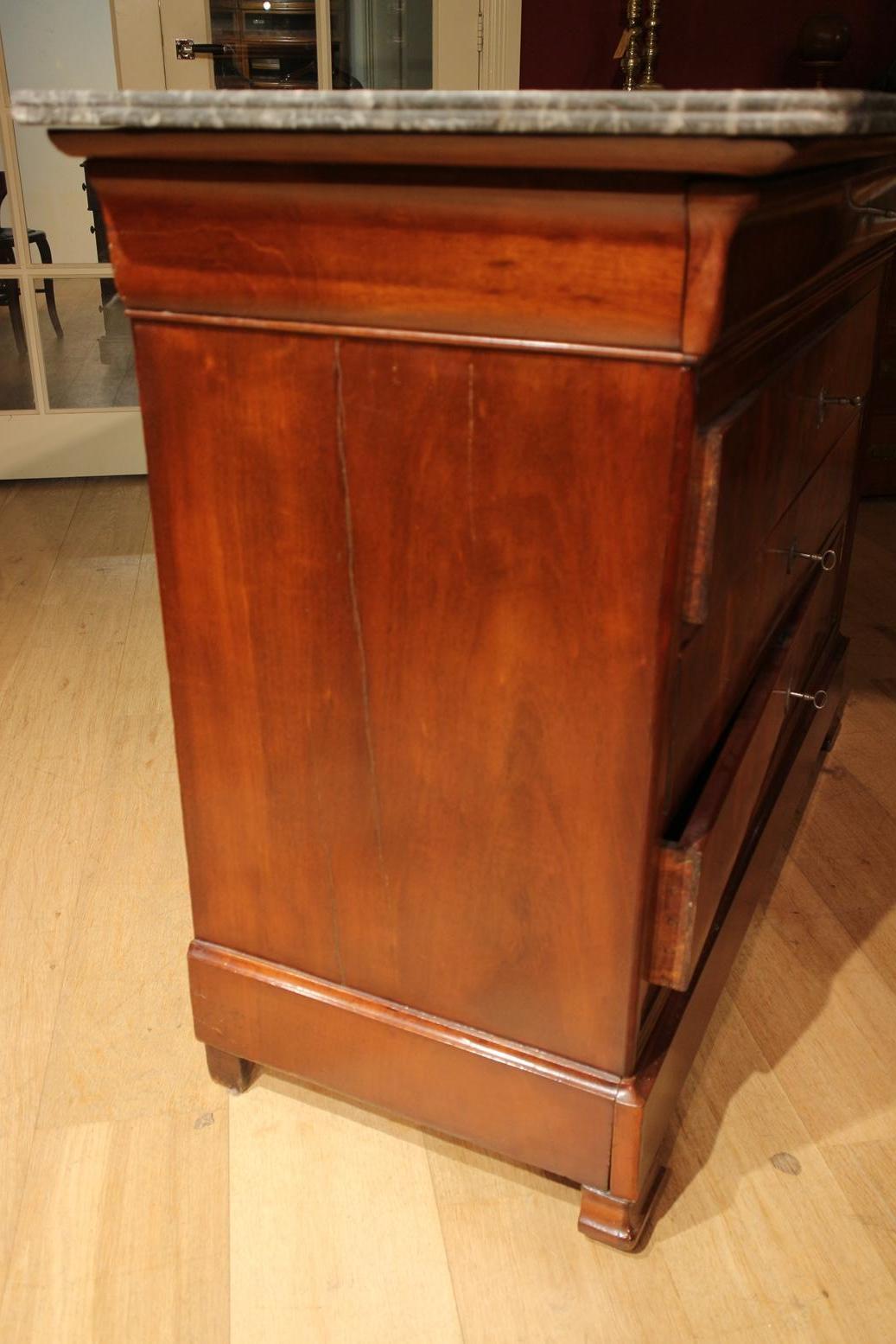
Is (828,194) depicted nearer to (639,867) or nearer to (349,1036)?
(639,867)

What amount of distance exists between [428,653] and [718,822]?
0.30 metres

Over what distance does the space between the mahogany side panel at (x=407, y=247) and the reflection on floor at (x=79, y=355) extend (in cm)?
251

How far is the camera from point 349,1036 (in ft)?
3.66

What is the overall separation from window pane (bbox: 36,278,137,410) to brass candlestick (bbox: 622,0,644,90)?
4.74 ft

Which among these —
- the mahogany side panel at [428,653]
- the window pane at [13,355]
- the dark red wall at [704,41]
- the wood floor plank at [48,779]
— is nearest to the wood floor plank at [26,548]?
the wood floor plank at [48,779]

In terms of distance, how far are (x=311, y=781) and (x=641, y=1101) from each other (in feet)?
1.30

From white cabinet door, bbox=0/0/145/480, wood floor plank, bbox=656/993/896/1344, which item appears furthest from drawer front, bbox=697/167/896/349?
white cabinet door, bbox=0/0/145/480

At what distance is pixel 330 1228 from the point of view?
3.57 ft

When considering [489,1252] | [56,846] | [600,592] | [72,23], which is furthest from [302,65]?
[489,1252]

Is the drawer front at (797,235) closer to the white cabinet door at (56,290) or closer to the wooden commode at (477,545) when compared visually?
the wooden commode at (477,545)

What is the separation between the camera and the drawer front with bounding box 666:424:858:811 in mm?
978

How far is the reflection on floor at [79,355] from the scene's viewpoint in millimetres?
3211

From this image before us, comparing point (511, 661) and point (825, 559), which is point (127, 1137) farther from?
point (825, 559)

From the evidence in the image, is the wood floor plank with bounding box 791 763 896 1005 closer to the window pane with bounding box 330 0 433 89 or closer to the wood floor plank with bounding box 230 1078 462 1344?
the wood floor plank with bounding box 230 1078 462 1344
